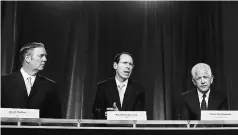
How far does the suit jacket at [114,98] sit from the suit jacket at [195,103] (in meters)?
0.53

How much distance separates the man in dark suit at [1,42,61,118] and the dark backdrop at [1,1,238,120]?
0.31 feet

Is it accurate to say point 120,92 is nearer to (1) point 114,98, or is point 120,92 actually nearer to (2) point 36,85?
(1) point 114,98

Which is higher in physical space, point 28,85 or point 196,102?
point 28,85

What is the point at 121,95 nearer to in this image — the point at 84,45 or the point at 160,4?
the point at 84,45

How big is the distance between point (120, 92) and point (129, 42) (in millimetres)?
692

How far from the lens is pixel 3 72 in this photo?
162 inches

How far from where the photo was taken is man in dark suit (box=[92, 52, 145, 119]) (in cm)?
410

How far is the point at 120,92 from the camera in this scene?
13.9 feet

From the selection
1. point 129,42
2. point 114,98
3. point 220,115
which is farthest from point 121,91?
point 220,115

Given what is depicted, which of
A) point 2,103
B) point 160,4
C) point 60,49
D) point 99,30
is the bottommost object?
point 2,103

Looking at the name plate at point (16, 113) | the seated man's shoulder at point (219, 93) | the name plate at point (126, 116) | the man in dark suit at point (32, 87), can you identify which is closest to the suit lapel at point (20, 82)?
the man in dark suit at point (32, 87)

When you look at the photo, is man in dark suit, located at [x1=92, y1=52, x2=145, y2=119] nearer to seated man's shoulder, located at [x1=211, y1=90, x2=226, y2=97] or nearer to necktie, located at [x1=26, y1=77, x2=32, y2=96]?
necktie, located at [x1=26, y1=77, x2=32, y2=96]

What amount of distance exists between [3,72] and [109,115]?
1.88 metres
